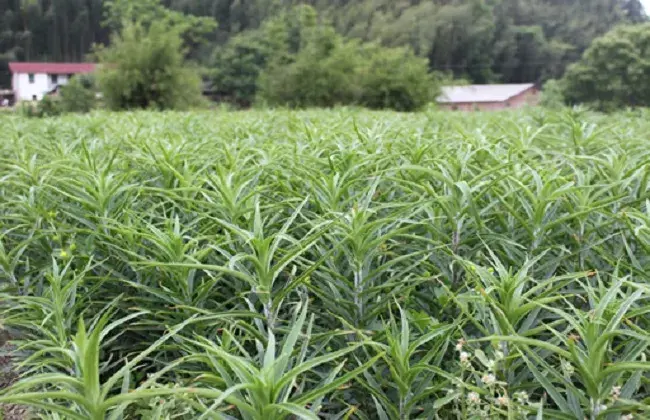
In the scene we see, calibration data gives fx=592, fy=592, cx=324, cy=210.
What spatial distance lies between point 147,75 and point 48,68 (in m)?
29.6

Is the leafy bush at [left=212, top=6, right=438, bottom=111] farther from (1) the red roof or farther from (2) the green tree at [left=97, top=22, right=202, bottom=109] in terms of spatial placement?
(1) the red roof

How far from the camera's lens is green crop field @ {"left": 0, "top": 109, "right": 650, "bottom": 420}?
0.96m

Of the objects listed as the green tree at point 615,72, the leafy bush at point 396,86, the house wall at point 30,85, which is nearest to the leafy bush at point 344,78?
the leafy bush at point 396,86

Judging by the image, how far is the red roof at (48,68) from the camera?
137 ft

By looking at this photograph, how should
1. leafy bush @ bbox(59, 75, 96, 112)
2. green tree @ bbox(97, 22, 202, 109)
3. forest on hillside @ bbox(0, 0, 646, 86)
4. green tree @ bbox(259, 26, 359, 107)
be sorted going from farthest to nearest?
forest on hillside @ bbox(0, 0, 646, 86) < leafy bush @ bbox(59, 75, 96, 112) < green tree @ bbox(259, 26, 359, 107) < green tree @ bbox(97, 22, 202, 109)

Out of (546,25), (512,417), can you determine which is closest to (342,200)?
(512,417)

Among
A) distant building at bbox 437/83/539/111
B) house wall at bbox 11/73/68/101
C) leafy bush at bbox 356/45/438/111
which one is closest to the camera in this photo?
leafy bush at bbox 356/45/438/111

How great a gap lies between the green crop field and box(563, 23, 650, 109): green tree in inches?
1141

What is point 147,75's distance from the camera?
1862 cm

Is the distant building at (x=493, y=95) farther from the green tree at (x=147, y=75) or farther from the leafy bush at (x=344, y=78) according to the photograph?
the green tree at (x=147, y=75)

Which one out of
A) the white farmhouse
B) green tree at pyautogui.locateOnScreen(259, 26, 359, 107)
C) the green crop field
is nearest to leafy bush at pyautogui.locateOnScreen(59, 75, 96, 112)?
green tree at pyautogui.locateOnScreen(259, 26, 359, 107)

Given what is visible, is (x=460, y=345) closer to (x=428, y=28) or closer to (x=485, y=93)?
(x=485, y=93)

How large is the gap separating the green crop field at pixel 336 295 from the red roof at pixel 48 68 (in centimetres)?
4304

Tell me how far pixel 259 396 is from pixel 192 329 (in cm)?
52
